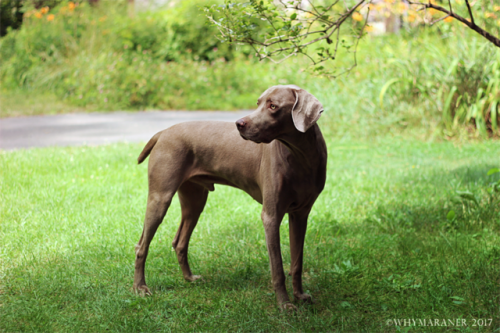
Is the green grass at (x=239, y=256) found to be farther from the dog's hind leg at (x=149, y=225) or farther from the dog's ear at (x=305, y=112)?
the dog's ear at (x=305, y=112)

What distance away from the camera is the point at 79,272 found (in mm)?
3639

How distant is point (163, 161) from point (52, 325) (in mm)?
1262

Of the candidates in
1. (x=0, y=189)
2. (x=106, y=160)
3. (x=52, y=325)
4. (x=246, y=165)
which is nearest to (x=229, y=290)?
(x=246, y=165)

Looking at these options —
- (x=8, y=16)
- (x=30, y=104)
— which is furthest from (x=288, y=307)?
(x=8, y=16)

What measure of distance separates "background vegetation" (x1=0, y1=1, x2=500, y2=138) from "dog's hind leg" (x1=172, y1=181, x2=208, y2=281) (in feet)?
12.0

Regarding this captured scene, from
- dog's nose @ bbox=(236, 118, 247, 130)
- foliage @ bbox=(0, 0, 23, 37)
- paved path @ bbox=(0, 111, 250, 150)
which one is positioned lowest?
paved path @ bbox=(0, 111, 250, 150)

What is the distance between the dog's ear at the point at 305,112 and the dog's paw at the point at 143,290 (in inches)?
65.7

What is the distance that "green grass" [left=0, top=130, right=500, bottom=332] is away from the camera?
2982 millimetres

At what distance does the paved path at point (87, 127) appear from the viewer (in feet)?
28.2

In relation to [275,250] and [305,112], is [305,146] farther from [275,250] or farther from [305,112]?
[275,250]

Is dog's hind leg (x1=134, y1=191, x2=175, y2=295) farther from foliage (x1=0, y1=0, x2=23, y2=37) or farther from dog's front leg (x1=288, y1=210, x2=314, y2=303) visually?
foliage (x1=0, y1=0, x2=23, y2=37)

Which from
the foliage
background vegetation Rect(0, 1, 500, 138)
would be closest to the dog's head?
background vegetation Rect(0, 1, 500, 138)

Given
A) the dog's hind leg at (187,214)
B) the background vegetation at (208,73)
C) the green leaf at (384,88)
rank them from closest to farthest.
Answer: the dog's hind leg at (187,214), the background vegetation at (208,73), the green leaf at (384,88)

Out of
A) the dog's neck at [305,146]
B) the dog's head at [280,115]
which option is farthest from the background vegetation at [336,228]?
the dog's neck at [305,146]
